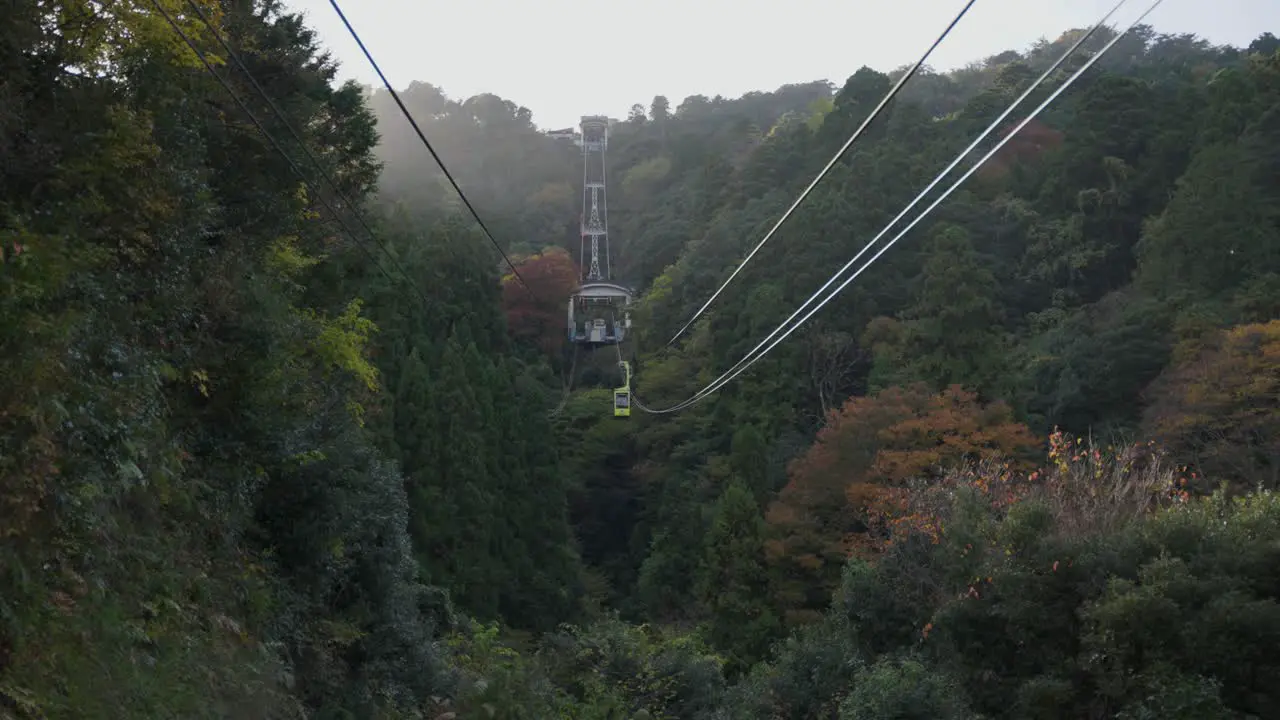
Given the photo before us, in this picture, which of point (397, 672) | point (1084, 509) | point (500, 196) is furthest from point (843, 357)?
point (500, 196)

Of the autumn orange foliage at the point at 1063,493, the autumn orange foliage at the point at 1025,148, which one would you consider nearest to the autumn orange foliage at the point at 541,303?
the autumn orange foliage at the point at 1025,148

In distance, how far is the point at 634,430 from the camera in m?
40.4

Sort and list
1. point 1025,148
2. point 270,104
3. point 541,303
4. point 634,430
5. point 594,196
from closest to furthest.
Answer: point 270,104 → point 634,430 → point 1025,148 → point 541,303 → point 594,196

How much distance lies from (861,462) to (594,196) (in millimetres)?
58098

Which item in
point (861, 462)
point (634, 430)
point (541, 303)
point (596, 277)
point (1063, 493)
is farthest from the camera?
point (596, 277)

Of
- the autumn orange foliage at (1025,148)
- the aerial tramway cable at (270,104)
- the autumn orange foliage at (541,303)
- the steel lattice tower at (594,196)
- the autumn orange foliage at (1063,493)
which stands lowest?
the autumn orange foliage at (1063,493)

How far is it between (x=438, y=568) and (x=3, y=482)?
729 inches

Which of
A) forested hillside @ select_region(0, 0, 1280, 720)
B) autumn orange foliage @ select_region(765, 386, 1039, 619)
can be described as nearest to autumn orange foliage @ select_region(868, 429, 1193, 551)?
forested hillside @ select_region(0, 0, 1280, 720)

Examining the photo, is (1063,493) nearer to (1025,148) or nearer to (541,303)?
(1025,148)

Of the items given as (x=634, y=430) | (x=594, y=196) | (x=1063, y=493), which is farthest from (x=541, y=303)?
(x=1063, y=493)

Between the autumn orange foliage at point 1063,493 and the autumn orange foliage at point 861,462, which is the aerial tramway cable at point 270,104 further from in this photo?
the autumn orange foliage at point 861,462

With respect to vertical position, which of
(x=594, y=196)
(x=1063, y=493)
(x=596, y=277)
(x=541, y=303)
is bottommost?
(x=1063, y=493)

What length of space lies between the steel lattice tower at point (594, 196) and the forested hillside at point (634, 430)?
2583 cm

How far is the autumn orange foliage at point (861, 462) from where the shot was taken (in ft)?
78.0
